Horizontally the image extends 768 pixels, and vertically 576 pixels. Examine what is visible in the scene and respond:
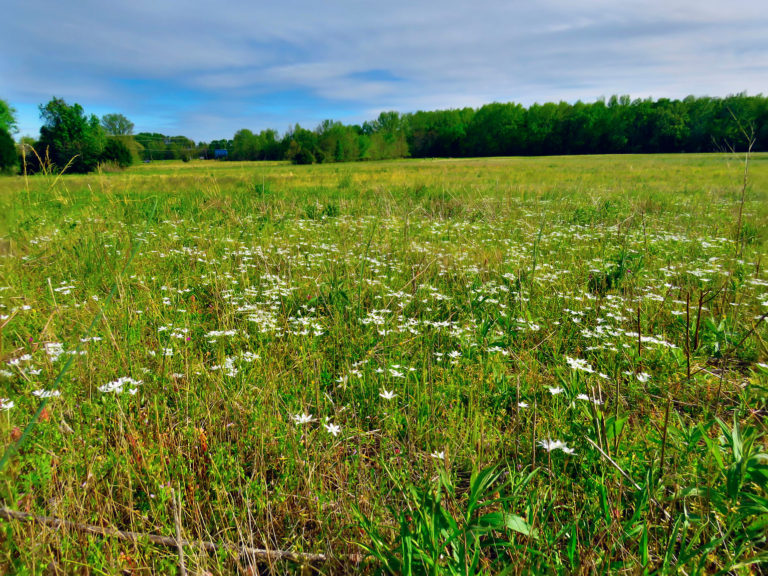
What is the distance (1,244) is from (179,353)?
2.13 m

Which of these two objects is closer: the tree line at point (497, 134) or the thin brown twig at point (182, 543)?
the thin brown twig at point (182, 543)

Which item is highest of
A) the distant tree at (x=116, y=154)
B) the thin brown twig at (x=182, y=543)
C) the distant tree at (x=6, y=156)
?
the distant tree at (x=116, y=154)

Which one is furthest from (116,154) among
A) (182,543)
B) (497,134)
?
(497,134)

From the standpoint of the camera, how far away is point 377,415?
221 centimetres

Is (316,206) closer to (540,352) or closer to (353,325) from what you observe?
(353,325)

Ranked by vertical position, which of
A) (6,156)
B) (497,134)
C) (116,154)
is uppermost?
(497,134)

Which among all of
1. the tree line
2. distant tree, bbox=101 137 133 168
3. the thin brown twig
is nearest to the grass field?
the thin brown twig

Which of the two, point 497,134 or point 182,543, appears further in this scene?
point 497,134

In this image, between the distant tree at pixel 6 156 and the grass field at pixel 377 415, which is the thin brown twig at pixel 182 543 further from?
the distant tree at pixel 6 156

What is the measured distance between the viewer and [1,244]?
2.01ft

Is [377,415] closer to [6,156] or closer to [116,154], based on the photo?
[6,156]

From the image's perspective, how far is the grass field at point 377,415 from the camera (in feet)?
4.42

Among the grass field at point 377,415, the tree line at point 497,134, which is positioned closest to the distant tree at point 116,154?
the grass field at point 377,415

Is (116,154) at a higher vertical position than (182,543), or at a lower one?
higher
